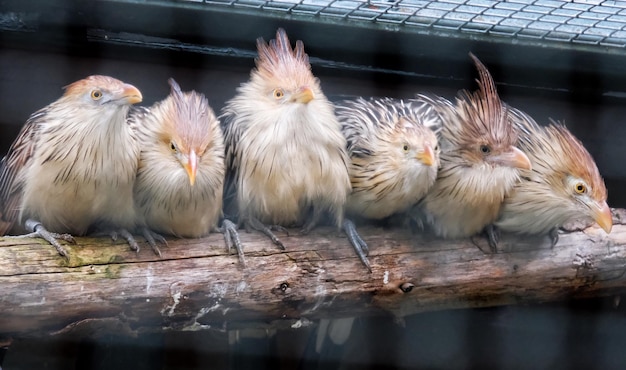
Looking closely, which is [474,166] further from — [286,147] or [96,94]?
[96,94]

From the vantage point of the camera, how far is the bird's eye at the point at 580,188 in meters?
2.23

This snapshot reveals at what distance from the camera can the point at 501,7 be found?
232 centimetres

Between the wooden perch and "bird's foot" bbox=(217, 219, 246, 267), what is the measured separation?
18 millimetres

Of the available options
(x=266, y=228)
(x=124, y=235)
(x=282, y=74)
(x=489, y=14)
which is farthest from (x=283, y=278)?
(x=489, y=14)

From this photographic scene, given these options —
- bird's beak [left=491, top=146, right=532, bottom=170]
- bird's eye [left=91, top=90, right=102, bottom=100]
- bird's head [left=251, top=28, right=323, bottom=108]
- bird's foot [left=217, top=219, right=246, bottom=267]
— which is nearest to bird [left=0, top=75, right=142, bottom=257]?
bird's eye [left=91, top=90, right=102, bottom=100]

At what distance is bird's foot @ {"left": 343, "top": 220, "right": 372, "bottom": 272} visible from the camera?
2242 mm

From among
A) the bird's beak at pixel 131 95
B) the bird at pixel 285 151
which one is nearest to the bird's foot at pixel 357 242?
the bird at pixel 285 151

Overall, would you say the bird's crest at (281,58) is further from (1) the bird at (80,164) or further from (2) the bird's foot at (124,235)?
(2) the bird's foot at (124,235)

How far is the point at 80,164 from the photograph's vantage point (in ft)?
6.82

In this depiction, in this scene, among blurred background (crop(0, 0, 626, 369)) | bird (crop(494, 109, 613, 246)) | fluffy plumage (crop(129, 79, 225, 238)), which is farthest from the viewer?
blurred background (crop(0, 0, 626, 369))

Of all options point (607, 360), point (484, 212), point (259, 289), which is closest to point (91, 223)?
point (259, 289)

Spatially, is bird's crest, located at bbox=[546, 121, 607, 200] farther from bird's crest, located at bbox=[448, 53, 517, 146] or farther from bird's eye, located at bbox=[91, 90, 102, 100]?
bird's eye, located at bbox=[91, 90, 102, 100]

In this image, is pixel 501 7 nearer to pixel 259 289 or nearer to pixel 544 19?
pixel 544 19

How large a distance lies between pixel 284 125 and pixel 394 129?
0.28 meters
